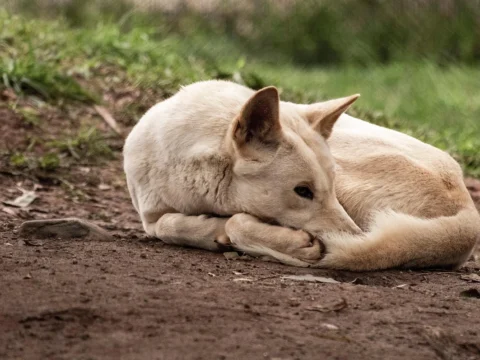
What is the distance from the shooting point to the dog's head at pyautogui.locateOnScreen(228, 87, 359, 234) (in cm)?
385

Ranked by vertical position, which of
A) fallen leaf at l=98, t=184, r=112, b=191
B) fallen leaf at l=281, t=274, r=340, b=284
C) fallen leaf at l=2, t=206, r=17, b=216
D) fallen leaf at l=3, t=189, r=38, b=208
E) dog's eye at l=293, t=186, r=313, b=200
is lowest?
fallen leaf at l=98, t=184, r=112, b=191

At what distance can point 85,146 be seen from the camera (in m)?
6.23

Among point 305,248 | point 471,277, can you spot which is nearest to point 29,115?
point 305,248

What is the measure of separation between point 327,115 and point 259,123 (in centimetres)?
36

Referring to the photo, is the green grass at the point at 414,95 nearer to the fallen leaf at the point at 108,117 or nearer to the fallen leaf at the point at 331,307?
the fallen leaf at the point at 108,117

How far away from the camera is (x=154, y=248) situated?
4082 mm

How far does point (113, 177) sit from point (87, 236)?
1880 mm

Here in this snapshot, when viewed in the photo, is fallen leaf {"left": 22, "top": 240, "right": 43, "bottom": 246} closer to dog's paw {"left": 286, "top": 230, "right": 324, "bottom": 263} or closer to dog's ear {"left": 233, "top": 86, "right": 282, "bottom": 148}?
dog's ear {"left": 233, "top": 86, "right": 282, "bottom": 148}

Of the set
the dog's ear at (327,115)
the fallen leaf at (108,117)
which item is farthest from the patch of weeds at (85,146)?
the dog's ear at (327,115)

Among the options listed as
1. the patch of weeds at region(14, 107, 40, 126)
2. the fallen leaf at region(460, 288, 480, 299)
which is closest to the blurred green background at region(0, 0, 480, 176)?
the patch of weeds at region(14, 107, 40, 126)

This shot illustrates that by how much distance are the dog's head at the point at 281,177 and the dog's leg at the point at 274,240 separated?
2.3 inches

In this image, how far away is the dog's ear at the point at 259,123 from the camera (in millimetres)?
3754

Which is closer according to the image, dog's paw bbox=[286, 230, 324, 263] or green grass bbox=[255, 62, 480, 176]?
dog's paw bbox=[286, 230, 324, 263]

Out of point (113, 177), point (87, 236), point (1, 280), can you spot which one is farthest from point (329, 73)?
point (1, 280)
